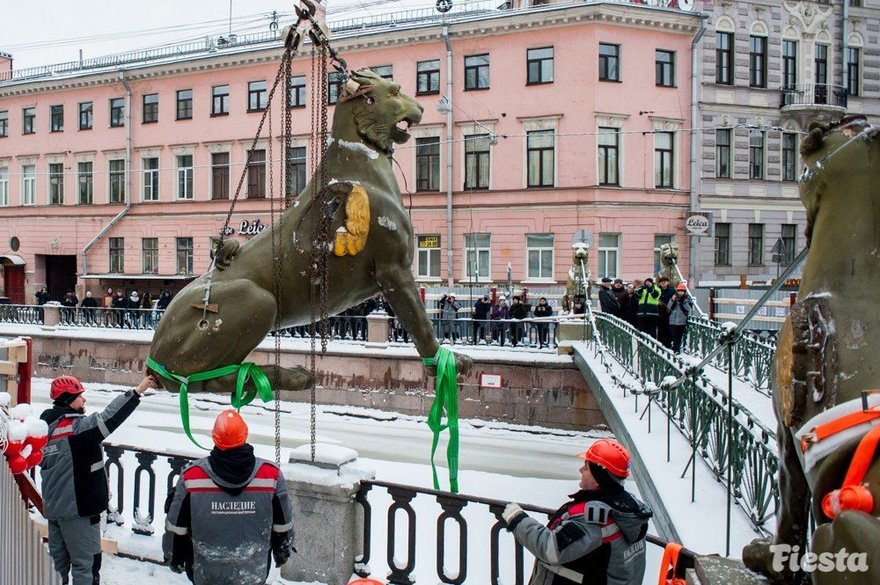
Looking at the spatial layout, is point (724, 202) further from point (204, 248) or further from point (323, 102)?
point (323, 102)

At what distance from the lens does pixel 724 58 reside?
2712 cm

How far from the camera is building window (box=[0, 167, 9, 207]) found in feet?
121

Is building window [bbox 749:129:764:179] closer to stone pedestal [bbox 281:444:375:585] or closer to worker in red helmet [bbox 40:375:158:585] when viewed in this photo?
stone pedestal [bbox 281:444:375:585]

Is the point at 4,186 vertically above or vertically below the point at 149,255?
above

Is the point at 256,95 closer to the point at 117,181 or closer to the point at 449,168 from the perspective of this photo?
the point at 117,181

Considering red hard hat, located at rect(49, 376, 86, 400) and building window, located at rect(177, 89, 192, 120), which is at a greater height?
building window, located at rect(177, 89, 192, 120)

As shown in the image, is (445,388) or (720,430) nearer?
(445,388)

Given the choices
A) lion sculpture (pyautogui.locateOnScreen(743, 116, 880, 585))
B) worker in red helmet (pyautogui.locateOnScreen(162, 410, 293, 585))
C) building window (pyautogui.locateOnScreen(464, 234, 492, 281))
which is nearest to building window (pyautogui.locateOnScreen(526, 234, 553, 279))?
building window (pyautogui.locateOnScreen(464, 234, 492, 281))

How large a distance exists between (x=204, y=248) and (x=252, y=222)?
2.69 m

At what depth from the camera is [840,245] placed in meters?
2.79

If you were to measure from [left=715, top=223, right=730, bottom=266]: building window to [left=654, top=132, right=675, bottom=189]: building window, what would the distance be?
7.83 ft

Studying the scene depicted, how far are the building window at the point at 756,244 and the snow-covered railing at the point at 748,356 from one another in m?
13.9

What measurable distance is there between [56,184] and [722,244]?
29.0 meters

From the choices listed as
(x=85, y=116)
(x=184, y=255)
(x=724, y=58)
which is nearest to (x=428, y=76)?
(x=724, y=58)
